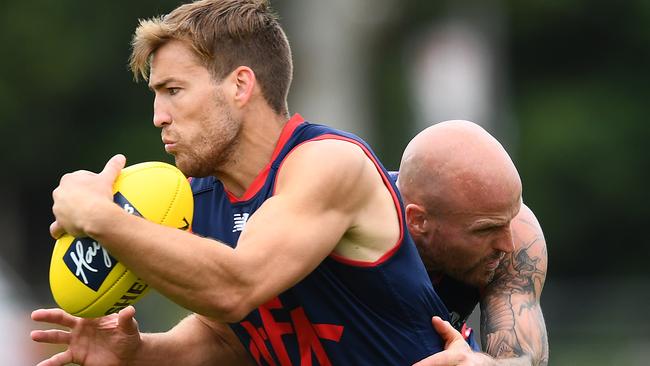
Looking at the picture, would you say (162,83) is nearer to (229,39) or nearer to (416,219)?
(229,39)

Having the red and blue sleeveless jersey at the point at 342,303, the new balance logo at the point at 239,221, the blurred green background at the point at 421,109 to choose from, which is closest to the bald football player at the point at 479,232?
the red and blue sleeveless jersey at the point at 342,303

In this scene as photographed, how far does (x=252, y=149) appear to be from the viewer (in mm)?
6566

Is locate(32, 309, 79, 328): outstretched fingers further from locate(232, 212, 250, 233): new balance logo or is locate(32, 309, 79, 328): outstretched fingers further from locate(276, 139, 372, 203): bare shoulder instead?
locate(276, 139, 372, 203): bare shoulder

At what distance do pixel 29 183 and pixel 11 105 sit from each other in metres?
1.82

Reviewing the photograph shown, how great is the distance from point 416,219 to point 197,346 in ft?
4.27

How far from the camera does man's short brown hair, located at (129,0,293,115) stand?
6.47 meters

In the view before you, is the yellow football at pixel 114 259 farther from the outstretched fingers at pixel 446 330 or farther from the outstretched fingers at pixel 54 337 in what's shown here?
the outstretched fingers at pixel 446 330

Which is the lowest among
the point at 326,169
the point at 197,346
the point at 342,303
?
the point at 197,346

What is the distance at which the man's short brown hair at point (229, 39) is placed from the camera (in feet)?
21.2

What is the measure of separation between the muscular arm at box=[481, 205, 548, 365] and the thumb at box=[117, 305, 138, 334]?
1.68 meters

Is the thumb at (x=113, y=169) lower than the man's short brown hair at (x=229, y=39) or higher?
lower

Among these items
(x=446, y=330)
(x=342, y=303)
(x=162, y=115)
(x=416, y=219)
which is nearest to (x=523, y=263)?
(x=416, y=219)

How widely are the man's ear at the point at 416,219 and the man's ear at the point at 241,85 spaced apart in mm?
1025

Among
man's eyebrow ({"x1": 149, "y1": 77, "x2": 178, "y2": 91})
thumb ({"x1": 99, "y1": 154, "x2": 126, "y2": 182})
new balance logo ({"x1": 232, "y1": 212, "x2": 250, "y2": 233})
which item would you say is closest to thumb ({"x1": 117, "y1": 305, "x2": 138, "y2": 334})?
new balance logo ({"x1": 232, "y1": 212, "x2": 250, "y2": 233})
